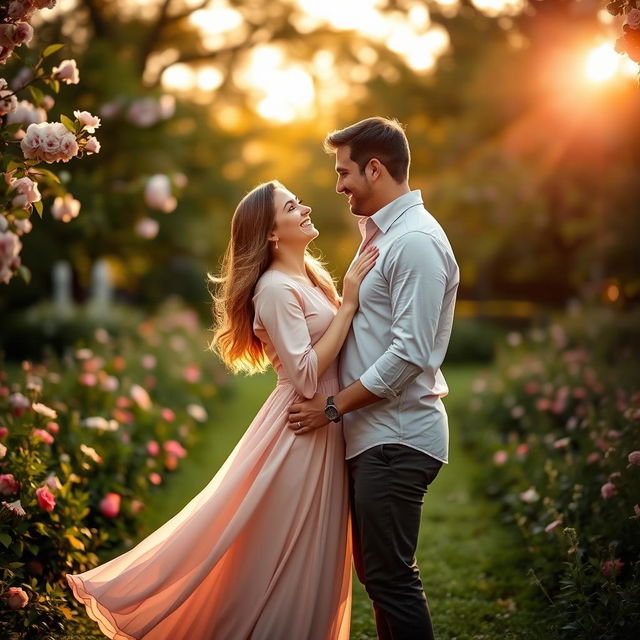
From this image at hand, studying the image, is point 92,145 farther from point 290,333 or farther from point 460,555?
point 460,555

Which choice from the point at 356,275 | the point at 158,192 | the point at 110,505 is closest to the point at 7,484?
the point at 110,505

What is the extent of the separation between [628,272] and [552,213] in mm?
5365

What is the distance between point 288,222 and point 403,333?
87 cm

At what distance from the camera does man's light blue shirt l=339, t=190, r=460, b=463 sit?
314 centimetres

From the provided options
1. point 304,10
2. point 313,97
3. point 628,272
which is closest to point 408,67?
point 304,10

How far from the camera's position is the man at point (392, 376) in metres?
3.16

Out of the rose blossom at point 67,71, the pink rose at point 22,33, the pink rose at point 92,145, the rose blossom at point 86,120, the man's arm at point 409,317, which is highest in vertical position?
the pink rose at point 22,33

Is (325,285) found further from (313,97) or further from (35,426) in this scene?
(313,97)

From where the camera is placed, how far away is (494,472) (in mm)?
7504

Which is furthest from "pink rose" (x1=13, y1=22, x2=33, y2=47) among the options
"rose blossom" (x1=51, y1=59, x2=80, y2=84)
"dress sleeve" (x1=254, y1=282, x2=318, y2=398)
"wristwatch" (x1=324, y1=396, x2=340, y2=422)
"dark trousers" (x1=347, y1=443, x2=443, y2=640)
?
"dark trousers" (x1=347, y1=443, x2=443, y2=640)

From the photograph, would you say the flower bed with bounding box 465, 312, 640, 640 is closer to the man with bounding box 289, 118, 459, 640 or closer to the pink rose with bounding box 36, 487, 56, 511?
the man with bounding box 289, 118, 459, 640

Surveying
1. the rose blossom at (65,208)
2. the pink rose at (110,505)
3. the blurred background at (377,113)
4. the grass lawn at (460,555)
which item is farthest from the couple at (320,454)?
the blurred background at (377,113)

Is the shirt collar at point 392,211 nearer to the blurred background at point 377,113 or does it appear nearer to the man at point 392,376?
the man at point 392,376

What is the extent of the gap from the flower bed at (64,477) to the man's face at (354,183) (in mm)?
2009
